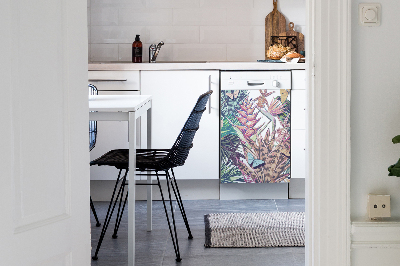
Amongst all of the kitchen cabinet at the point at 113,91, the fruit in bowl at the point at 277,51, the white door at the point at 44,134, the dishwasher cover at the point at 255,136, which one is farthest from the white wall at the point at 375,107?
the fruit in bowl at the point at 277,51

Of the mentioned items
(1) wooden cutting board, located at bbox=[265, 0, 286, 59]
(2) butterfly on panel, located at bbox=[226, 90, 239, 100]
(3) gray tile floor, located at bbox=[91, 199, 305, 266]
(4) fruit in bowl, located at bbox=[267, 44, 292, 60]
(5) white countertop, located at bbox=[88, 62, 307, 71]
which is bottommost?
(3) gray tile floor, located at bbox=[91, 199, 305, 266]

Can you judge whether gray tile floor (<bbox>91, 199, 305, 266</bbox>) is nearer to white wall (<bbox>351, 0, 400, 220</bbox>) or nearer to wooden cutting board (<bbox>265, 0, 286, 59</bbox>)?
white wall (<bbox>351, 0, 400, 220</bbox>)

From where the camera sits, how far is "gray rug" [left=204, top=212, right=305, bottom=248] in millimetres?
2688

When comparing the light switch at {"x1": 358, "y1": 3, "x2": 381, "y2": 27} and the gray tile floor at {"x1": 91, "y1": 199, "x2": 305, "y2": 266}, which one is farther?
the gray tile floor at {"x1": 91, "y1": 199, "x2": 305, "y2": 266}

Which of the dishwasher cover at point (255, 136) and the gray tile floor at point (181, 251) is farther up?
the dishwasher cover at point (255, 136)

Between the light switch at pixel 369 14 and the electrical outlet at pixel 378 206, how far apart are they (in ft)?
1.93

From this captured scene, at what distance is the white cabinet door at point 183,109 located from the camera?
3.60 m

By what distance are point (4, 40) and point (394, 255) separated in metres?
1.39

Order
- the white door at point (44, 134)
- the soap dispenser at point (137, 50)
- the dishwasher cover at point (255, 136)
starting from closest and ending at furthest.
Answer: the white door at point (44, 134), the dishwasher cover at point (255, 136), the soap dispenser at point (137, 50)

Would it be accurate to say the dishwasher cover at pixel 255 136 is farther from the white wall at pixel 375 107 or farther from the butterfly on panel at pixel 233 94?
the white wall at pixel 375 107

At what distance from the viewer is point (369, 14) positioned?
61.0 inches

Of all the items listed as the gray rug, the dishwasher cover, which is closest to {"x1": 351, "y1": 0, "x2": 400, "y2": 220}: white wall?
the gray rug

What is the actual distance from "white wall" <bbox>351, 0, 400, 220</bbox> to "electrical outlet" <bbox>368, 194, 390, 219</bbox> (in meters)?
0.02

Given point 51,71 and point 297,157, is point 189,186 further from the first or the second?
point 51,71
